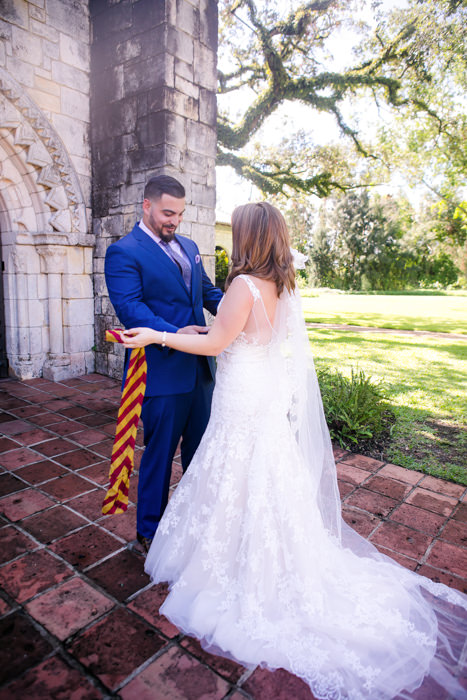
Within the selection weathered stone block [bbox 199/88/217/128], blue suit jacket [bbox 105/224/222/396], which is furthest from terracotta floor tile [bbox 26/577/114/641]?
weathered stone block [bbox 199/88/217/128]

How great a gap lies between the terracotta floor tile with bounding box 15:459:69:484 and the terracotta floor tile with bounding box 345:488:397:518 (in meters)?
2.25

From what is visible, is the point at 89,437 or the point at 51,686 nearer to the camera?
the point at 51,686

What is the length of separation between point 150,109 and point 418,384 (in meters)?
5.38

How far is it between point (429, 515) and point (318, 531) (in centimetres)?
130

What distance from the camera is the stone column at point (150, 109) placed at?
501 cm

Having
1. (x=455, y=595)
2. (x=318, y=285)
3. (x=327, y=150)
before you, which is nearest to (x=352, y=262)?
(x=318, y=285)

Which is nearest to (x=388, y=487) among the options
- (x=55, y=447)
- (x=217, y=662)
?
(x=217, y=662)

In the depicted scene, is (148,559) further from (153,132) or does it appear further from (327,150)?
(327,150)

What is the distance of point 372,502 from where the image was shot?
3176 millimetres

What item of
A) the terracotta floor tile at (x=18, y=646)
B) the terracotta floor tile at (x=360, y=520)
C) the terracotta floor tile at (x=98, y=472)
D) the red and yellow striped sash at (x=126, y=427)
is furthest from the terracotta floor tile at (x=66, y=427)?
the terracotta floor tile at (x=360, y=520)

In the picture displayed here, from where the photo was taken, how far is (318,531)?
7.18 feet

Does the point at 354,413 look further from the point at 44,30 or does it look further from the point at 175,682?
the point at 44,30

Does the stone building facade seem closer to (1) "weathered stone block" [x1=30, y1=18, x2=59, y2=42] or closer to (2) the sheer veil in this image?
(1) "weathered stone block" [x1=30, y1=18, x2=59, y2=42]

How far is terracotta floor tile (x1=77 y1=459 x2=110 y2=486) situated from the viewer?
131 inches
